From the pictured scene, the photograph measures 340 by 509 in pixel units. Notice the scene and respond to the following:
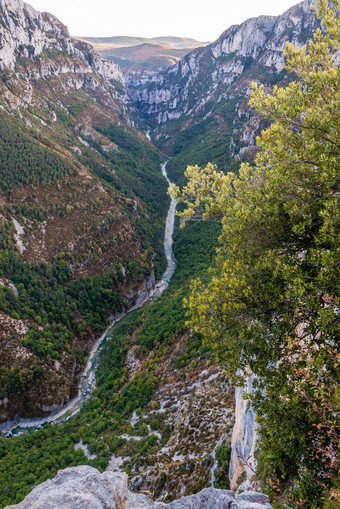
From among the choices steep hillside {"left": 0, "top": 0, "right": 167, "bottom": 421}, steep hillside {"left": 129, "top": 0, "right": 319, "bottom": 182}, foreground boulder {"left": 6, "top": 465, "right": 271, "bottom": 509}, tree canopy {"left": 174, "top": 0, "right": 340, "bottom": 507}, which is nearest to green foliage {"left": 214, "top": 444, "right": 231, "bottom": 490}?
tree canopy {"left": 174, "top": 0, "right": 340, "bottom": 507}

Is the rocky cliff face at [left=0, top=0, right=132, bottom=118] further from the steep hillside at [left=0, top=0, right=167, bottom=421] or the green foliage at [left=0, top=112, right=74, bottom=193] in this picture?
the green foliage at [left=0, top=112, right=74, bottom=193]

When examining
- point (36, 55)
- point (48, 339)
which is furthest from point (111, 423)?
point (36, 55)

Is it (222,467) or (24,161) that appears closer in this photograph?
(222,467)

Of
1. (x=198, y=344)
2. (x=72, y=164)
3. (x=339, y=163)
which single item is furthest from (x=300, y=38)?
(x=339, y=163)

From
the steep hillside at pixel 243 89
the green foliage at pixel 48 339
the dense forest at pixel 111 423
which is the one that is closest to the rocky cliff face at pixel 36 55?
the steep hillside at pixel 243 89

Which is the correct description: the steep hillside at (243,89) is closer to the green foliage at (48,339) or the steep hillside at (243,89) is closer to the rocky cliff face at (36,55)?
the rocky cliff face at (36,55)

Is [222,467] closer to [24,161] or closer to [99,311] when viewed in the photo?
[99,311]
